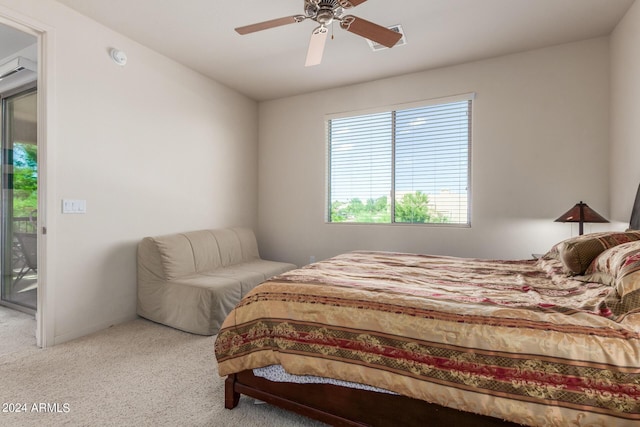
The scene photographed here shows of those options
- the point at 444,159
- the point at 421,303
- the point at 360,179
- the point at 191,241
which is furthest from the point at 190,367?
the point at 444,159

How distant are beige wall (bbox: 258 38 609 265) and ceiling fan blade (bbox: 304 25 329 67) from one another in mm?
1789

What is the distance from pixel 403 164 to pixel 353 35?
1.67 m

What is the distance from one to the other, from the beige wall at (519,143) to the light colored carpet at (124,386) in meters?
2.54

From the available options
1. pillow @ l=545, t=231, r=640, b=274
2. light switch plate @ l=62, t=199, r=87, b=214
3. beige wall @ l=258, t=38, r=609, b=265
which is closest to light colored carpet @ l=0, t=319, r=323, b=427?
light switch plate @ l=62, t=199, r=87, b=214

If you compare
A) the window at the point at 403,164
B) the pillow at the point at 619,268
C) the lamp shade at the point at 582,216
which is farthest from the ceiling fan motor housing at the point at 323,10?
the lamp shade at the point at 582,216

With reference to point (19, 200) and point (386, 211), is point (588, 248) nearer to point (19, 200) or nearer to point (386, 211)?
point (386, 211)

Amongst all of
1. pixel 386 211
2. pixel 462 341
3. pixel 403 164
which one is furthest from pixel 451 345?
pixel 403 164

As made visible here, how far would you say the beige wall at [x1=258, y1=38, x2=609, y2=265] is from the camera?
305cm

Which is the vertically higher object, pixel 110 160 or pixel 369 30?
pixel 369 30

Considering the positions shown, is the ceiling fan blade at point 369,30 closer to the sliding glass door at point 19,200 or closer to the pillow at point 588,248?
the pillow at point 588,248

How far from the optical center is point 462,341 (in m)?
1.21

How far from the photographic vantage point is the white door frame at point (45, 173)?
8.14ft

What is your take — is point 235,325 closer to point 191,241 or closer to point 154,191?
point 191,241

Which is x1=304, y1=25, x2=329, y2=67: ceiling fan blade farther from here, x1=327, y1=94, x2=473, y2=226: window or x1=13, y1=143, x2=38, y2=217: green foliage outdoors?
x1=13, y1=143, x2=38, y2=217: green foliage outdoors
